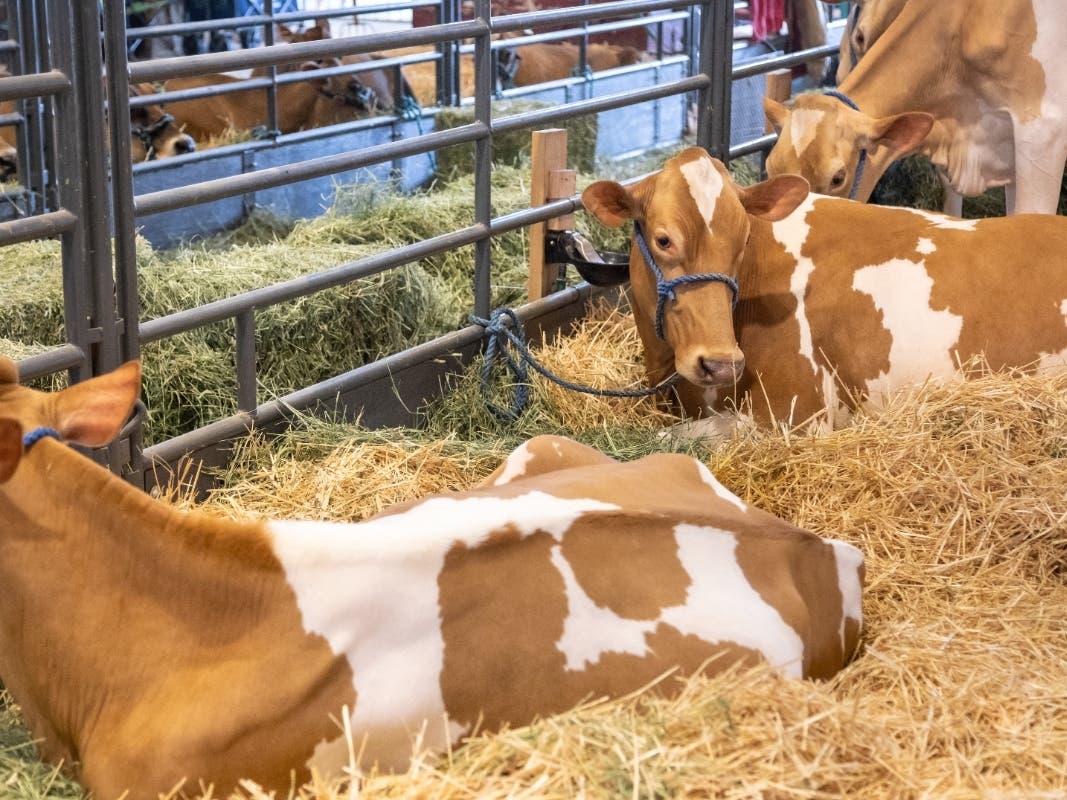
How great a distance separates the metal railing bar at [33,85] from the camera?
126 inches

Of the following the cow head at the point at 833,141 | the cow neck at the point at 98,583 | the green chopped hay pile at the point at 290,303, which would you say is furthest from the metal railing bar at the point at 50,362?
the cow head at the point at 833,141

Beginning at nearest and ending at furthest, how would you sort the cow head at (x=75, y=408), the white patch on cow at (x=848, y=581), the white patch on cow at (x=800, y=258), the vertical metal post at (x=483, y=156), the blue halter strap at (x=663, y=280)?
the cow head at (x=75, y=408), the white patch on cow at (x=848, y=581), the blue halter strap at (x=663, y=280), the white patch on cow at (x=800, y=258), the vertical metal post at (x=483, y=156)

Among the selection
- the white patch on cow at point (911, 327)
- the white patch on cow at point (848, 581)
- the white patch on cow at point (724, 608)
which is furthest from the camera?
the white patch on cow at point (911, 327)

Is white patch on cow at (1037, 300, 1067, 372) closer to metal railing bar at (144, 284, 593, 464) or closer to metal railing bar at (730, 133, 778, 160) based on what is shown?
metal railing bar at (144, 284, 593, 464)

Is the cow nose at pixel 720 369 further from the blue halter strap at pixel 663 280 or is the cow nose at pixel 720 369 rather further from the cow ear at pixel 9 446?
the cow ear at pixel 9 446

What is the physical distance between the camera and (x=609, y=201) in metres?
4.43

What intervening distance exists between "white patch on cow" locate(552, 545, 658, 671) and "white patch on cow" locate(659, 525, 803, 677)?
8cm

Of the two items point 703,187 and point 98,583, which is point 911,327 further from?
point 98,583

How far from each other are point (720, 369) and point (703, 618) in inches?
65.2

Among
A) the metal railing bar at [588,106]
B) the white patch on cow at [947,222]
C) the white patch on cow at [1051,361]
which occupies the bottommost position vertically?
the white patch on cow at [1051,361]

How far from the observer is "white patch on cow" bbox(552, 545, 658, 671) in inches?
96.0

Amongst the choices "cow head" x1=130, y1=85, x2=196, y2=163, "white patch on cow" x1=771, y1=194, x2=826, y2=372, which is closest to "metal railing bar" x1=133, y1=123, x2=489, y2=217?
"white patch on cow" x1=771, y1=194, x2=826, y2=372

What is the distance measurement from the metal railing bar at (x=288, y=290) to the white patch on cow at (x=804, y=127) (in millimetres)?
1298

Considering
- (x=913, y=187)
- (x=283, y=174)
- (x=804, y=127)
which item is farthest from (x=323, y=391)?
(x=913, y=187)
